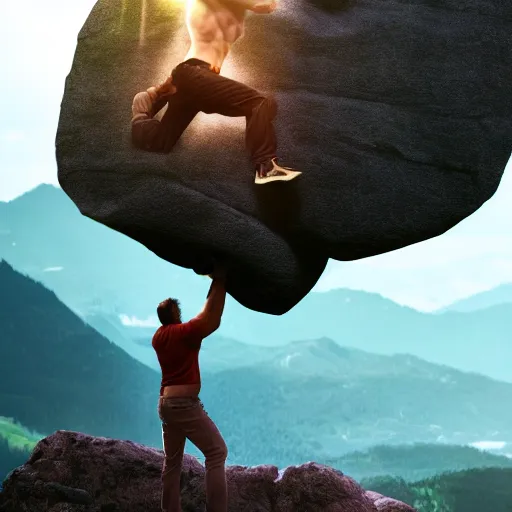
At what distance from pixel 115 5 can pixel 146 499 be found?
3178 millimetres

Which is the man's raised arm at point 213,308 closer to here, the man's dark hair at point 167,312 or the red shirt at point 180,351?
the red shirt at point 180,351

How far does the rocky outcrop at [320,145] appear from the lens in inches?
161

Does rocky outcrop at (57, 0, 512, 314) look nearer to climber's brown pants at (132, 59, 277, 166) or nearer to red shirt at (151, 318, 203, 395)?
climber's brown pants at (132, 59, 277, 166)

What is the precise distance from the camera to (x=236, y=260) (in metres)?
4.08

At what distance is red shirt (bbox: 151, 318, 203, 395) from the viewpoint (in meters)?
3.79

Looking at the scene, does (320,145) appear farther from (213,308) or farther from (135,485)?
(135,485)

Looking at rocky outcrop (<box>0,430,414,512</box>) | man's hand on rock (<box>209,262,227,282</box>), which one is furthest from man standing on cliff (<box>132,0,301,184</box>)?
rocky outcrop (<box>0,430,414,512</box>)

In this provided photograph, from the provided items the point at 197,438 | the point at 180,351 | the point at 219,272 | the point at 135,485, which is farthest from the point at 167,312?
the point at 135,485

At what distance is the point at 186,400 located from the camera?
3.75 m

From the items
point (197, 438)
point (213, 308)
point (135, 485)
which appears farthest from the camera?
point (135, 485)

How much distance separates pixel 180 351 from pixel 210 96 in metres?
1.47

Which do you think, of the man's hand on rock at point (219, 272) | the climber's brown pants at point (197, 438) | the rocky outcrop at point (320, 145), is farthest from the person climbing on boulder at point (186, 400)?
the rocky outcrop at point (320, 145)

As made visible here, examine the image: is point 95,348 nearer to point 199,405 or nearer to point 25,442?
point 25,442

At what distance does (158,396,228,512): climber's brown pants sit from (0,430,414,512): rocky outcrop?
73 centimetres
